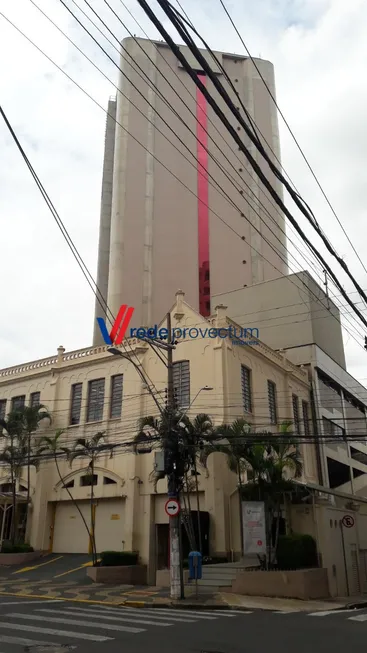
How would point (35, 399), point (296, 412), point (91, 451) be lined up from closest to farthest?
point (91, 451) → point (296, 412) → point (35, 399)

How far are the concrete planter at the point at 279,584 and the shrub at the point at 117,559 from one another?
6.36 metres

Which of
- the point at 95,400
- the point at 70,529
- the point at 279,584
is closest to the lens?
the point at 279,584

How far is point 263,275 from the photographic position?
183 feet

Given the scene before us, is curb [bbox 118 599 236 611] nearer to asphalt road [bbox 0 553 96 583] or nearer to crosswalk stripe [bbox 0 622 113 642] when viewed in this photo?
crosswalk stripe [bbox 0 622 113 642]

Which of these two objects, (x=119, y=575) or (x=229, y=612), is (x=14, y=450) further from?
(x=229, y=612)

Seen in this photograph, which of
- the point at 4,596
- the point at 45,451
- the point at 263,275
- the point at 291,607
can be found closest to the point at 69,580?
the point at 4,596

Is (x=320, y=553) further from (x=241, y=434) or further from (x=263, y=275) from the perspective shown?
(x=263, y=275)

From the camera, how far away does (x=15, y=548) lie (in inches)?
1067

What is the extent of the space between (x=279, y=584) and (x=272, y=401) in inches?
531

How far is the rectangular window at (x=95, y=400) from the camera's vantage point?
98.2ft

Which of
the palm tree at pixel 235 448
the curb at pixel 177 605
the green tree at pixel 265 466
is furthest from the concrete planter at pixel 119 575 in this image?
the curb at pixel 177 605

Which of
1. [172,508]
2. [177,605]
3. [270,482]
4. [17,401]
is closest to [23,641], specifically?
[177,605]

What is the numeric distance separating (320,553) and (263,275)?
126 ft

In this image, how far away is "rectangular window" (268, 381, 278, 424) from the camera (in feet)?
98.3
